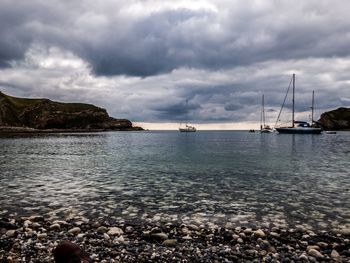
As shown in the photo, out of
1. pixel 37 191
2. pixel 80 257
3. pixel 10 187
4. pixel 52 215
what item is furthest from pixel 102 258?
pixel 10 187

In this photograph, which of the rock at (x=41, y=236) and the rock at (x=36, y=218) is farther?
the rock at (x=36, y=218)

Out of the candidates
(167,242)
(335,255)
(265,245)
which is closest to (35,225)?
(167,242)

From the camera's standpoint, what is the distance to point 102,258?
10.3m

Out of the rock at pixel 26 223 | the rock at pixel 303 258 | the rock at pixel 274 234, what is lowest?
the rock at pixel 274 234

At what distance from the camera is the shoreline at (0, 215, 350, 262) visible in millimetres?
10508

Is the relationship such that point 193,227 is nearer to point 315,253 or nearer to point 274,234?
point 274,234

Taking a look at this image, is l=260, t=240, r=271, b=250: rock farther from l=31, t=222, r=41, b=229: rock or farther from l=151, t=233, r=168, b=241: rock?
l=31, t=222, r=41, b=229: rock

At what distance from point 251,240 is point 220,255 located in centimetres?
221

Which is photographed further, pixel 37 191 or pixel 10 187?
pixel 10 187

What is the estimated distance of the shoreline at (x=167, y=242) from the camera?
414 inches

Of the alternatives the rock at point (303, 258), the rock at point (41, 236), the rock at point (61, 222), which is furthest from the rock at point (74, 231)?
the rock at point (303, 258)

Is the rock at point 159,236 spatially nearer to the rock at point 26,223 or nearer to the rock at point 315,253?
the rock at point 315,253

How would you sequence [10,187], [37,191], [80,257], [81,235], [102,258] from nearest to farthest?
[80,257] < [102,258] < [81,235] < [37,191] < [10,187]

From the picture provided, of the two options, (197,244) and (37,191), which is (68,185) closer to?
(37,191)
